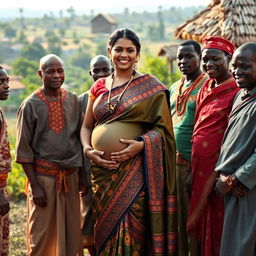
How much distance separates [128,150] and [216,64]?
1.00 m

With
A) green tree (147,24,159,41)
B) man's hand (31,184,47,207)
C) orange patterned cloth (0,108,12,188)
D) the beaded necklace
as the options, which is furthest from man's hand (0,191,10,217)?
green tree (147,24,159,41)

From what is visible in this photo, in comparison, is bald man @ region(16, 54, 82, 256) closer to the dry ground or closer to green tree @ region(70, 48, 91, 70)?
the dry ground

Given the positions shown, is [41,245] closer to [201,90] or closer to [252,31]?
[201,90]

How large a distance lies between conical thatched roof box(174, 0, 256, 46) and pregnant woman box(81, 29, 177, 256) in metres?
4.70

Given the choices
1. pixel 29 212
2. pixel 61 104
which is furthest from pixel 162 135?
pixel 29 212

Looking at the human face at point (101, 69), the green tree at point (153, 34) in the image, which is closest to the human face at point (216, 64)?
the human face at point (101, 69)

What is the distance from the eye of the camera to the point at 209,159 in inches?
182

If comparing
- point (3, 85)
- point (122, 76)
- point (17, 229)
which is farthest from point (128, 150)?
point (17, 229)

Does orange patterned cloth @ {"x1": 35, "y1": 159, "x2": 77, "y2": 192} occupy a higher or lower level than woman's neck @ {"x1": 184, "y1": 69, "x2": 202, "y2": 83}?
lower

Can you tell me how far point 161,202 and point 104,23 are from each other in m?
96.3

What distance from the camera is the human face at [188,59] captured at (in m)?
5.12

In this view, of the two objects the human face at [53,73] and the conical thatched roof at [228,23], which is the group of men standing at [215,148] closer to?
the human face at [53,73]

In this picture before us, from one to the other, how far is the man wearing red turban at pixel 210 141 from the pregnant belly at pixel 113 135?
0.55m

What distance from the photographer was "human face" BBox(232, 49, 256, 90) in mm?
4125
